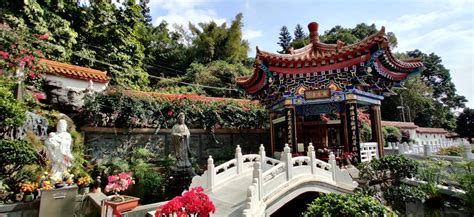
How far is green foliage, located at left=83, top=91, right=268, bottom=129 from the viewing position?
7426 mm

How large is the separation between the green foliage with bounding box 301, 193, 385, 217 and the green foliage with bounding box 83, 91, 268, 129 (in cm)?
634

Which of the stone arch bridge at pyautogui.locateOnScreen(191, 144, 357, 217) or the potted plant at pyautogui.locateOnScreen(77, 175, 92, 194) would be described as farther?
the potted plant at pyautogui.locateOnScreen(77, 175, 92, 194)

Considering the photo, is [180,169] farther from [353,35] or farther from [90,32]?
[353,35]

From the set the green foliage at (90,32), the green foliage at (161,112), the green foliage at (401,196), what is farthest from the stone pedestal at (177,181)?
the green foliage at (90,32)

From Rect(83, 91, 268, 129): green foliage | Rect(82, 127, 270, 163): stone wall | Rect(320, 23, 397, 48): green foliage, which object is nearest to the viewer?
Rect(82, 127, 270, 163): stone wall

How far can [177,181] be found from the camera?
6320 millimetres

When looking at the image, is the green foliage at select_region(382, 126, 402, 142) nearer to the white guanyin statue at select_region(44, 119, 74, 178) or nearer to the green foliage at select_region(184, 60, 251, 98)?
the green foliage at select_region(184, 60, 251, 98)

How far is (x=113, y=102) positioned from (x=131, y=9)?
9186mm

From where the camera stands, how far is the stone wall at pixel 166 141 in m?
7.28

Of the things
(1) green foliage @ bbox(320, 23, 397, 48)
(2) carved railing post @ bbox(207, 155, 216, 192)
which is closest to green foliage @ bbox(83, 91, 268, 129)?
(2) carved railing post @ bbox(207, 155, 216, 192)

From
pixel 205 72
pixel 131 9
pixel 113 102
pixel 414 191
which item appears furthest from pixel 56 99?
pixel 205 72

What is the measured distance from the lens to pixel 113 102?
7.53m

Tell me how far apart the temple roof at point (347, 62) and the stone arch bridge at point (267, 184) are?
2.69 meters

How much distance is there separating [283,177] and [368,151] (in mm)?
3467
